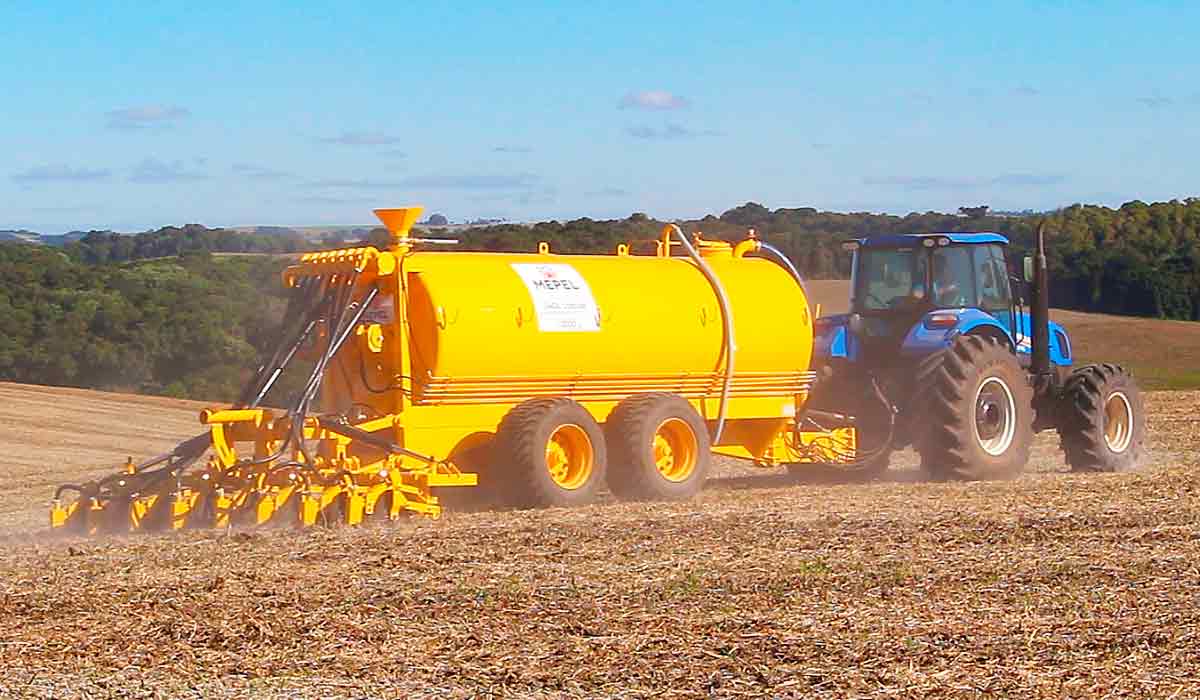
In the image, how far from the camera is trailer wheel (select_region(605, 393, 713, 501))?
12641 millimetres

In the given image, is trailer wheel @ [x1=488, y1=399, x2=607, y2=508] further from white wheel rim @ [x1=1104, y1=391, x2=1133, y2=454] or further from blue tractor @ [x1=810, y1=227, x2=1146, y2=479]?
white wheel rim @ [x1=1104, y1=391, x2=1133, y2=454]

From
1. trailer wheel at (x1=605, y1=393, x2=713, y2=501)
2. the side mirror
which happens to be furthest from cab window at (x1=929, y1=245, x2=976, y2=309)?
trailer wheel at (x1=605, y1=393, x2=713, y2=501)

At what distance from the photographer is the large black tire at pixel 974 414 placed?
44.8ft

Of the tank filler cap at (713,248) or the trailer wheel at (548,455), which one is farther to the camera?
the tank filler cap at (713,248)

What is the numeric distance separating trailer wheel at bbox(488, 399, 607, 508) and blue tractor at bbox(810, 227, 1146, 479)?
9.69 feet

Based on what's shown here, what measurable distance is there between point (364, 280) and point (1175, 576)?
628cm

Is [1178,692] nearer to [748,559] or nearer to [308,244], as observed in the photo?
[748,559]

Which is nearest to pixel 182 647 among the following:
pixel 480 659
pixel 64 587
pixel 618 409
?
pixel 480 659

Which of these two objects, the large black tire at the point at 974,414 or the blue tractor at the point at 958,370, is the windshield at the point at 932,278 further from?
the large black tire at the point at 974,414

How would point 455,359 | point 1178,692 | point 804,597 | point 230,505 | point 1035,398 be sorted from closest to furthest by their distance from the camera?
point 1178,692, point 804,597, point 230,505, point 455,359, point 1035,398

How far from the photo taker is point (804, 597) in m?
7.78

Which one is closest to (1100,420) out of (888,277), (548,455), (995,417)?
(995,417)

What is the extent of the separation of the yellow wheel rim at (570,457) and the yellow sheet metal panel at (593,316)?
549 millimetres

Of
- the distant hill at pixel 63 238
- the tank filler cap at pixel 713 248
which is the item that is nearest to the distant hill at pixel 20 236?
the distant hill at pixel 63 238
